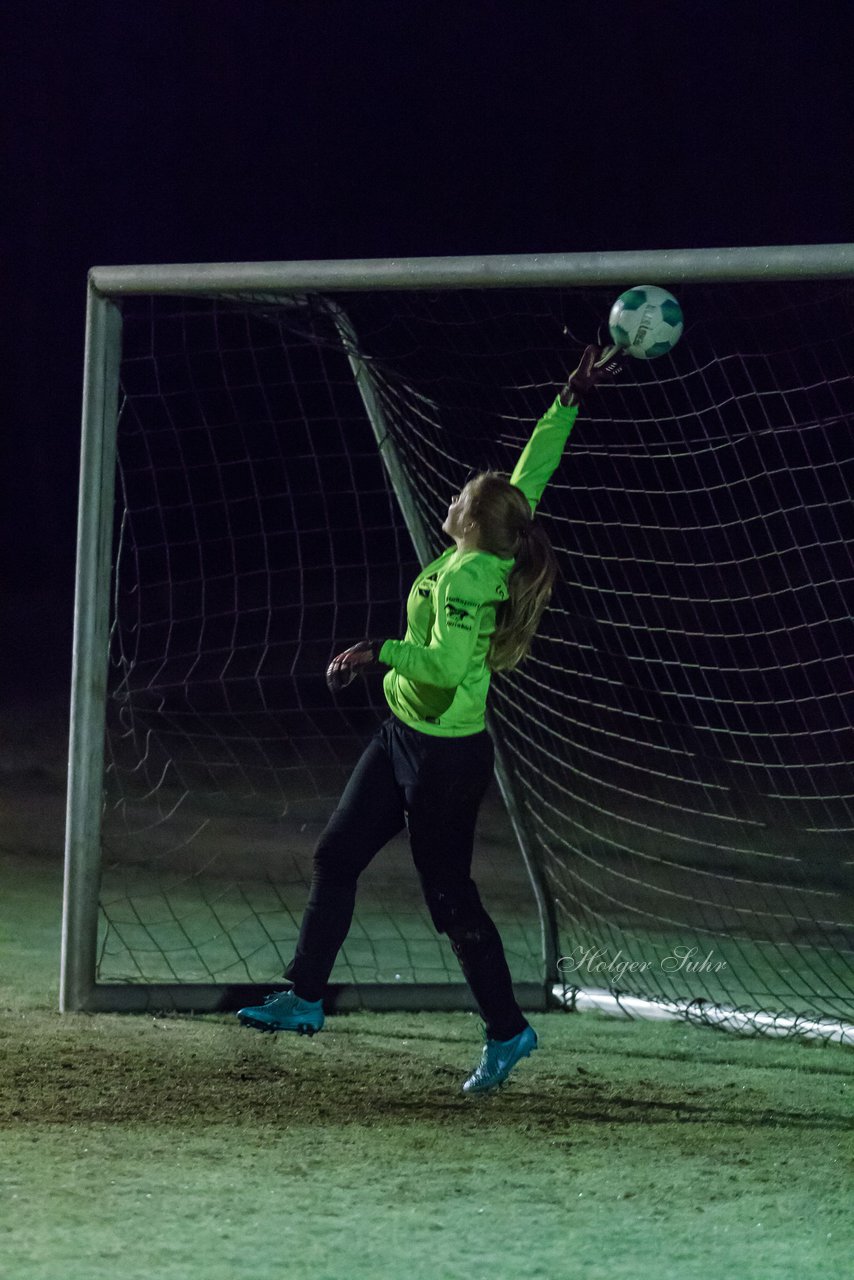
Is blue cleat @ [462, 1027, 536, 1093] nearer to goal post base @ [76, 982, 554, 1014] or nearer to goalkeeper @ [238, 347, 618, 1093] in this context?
goalkeeper @ [238, 347, 618, 1093]

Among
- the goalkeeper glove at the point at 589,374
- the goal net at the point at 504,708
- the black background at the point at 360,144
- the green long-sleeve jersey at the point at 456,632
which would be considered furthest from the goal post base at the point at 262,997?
the black background at the point at 360,144

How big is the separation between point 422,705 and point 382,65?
13.0 m

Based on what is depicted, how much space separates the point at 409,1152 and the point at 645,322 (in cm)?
212

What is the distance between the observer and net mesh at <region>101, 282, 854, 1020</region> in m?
5.39

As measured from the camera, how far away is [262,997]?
482 cm

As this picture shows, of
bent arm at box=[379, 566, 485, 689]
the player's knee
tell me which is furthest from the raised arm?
the player's knee

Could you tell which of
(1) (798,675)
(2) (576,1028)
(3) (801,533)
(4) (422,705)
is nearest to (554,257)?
(4) (422,705)

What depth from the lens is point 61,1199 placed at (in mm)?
3064

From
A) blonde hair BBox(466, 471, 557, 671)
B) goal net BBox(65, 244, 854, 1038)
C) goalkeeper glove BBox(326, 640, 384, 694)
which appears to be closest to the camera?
goalkeeper glove BBox(326, 640, 384, 694)

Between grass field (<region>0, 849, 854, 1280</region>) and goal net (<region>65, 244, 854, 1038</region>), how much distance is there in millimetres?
423

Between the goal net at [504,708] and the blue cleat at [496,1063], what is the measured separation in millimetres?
924

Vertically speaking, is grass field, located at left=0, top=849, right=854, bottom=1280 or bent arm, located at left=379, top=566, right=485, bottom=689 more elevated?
bent arm, located at left=379, top=566, right=485, bottom=689

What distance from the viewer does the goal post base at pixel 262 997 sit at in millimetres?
4770

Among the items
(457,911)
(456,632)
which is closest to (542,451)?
(456,632)
